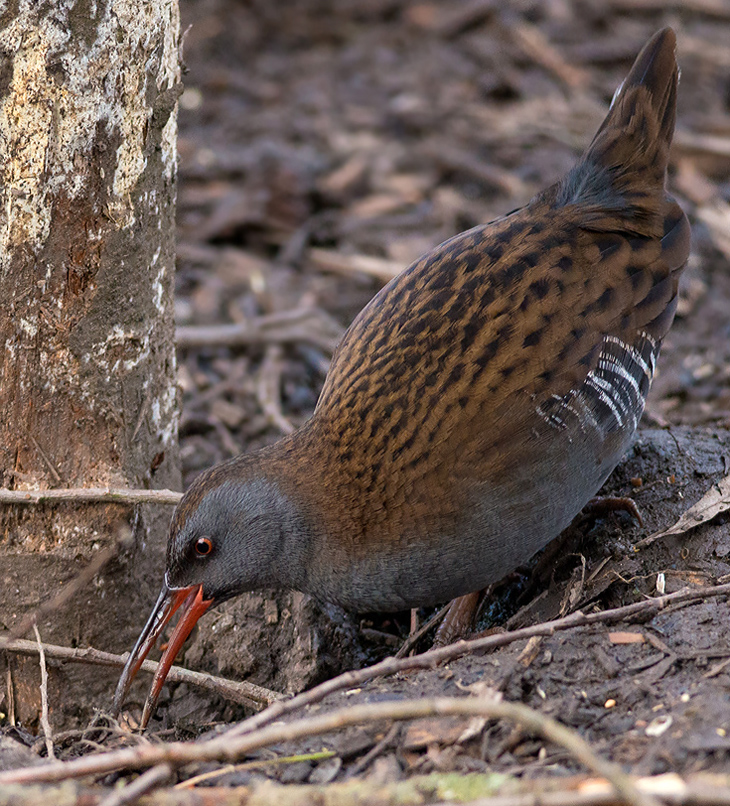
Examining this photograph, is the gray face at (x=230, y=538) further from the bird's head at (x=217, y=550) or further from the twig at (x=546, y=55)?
the twig at (x=546, y=55)

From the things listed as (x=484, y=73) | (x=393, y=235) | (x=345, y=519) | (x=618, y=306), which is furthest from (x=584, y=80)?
(x=345, y=519)

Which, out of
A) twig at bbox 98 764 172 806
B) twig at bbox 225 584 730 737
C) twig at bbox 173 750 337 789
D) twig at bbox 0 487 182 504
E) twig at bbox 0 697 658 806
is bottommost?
twig at bbox 173 750 337 789

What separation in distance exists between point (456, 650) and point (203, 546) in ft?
3.24

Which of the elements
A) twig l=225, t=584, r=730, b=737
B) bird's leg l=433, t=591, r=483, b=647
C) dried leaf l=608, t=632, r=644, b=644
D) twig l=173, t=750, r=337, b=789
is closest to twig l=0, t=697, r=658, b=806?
twig l=225, t=584, r=730, b=737

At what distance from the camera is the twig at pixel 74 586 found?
322 cm

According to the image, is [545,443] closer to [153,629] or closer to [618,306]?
[618,306]

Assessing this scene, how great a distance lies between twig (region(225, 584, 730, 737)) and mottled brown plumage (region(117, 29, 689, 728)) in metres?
0.43

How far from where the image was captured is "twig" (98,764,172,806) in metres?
2.00

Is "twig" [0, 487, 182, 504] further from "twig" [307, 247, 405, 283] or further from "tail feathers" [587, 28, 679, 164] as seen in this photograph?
"twig" [307, 247, 405, 283]

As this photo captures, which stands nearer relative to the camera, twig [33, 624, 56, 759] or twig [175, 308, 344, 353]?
twig [33, 624, 56, 759]

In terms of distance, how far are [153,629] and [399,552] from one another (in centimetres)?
83

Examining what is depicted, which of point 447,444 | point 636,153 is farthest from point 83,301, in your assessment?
point 636,153

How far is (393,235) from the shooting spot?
22.8 feet

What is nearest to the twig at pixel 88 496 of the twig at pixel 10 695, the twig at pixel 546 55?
the twig at pixel 10 695
